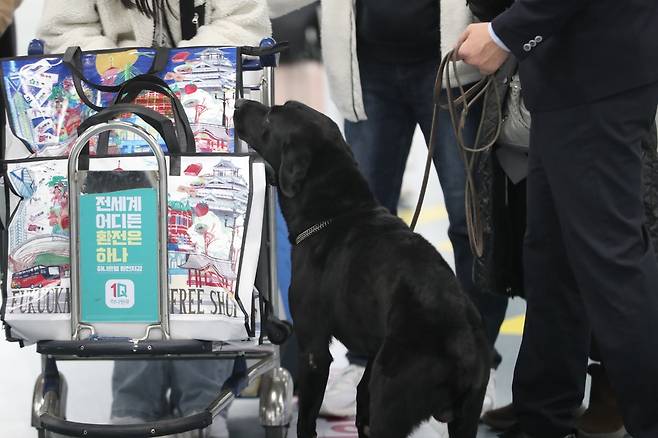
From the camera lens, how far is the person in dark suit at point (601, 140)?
2230 mm

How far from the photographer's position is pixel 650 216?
2512 millimetres

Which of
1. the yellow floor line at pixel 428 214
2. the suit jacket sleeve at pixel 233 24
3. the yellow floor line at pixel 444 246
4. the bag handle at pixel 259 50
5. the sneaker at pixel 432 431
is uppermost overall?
the suit jacket sleeve at pixel 233 24

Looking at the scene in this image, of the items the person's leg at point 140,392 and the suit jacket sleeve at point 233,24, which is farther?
the person's leg at point 140,392

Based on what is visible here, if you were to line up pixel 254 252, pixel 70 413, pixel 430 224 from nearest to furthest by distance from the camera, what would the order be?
pixel 254 252
pixel 70 413
pixel 430 224

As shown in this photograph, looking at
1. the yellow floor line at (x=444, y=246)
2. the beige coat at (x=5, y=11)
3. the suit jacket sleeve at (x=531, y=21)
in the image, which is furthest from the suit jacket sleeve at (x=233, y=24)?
the yellow floor line at (x=444, y=246)

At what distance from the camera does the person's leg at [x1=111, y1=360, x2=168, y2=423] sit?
313cm

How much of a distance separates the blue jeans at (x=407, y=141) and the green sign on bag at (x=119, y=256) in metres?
0.99

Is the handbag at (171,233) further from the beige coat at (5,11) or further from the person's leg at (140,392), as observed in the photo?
the beige coat at (5,11)

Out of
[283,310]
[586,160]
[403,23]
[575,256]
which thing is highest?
[403,23]

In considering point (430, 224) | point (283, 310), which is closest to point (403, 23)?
point (283, 310)

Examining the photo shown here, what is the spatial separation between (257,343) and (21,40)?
485 centimetres

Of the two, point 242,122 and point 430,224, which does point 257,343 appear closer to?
point 242,122

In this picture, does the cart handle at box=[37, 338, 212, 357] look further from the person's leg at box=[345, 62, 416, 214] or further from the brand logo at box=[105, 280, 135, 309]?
the person's leg at box=[345, 62, 416, 214]

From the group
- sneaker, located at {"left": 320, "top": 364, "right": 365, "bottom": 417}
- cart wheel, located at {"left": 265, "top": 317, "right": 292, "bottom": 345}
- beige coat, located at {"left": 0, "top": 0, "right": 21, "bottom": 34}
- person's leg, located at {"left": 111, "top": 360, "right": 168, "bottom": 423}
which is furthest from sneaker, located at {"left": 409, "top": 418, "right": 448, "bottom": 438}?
beige coat, located at {"left": 0, "top": 0, "right": 21, "bottom": 34}
